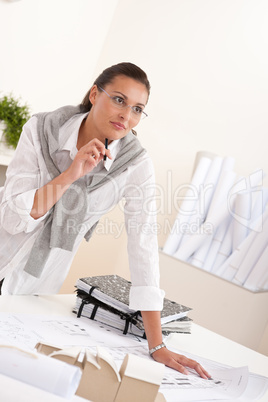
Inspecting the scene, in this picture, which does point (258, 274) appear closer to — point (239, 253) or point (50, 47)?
point (239, 253)

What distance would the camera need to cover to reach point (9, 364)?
555 millimetres

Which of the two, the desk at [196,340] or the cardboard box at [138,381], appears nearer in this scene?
the cardboard box at [138,381]

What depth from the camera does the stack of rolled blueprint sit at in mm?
2697

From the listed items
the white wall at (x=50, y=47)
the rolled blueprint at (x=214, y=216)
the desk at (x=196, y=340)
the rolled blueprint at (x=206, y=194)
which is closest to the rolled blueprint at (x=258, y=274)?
the rolled blueprint at (x=214, y=216)

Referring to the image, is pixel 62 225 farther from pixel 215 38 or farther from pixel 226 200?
pixel 215 38

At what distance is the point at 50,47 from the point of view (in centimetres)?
323

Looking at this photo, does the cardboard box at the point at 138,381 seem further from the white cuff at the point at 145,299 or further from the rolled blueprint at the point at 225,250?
the rolled blueprint at the point at 225,250

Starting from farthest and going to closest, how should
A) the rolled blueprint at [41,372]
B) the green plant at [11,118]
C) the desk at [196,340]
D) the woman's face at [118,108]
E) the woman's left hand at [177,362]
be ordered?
the green plant at [11,118] < the woman's face at [118,108] < the desk at [196,340] < the woman's left hand at [177,362] < the rolled blueprint at [41,372]

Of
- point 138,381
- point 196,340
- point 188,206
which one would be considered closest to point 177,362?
point 196,340

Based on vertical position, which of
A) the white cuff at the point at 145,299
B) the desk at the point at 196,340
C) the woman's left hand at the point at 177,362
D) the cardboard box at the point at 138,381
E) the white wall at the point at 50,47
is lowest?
the desk at the point at 196,340

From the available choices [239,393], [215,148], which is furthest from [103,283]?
[215,148]

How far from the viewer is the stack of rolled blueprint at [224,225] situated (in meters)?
2.70

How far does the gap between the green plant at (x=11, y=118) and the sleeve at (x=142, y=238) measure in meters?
1.31

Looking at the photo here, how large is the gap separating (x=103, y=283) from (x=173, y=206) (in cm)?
210
